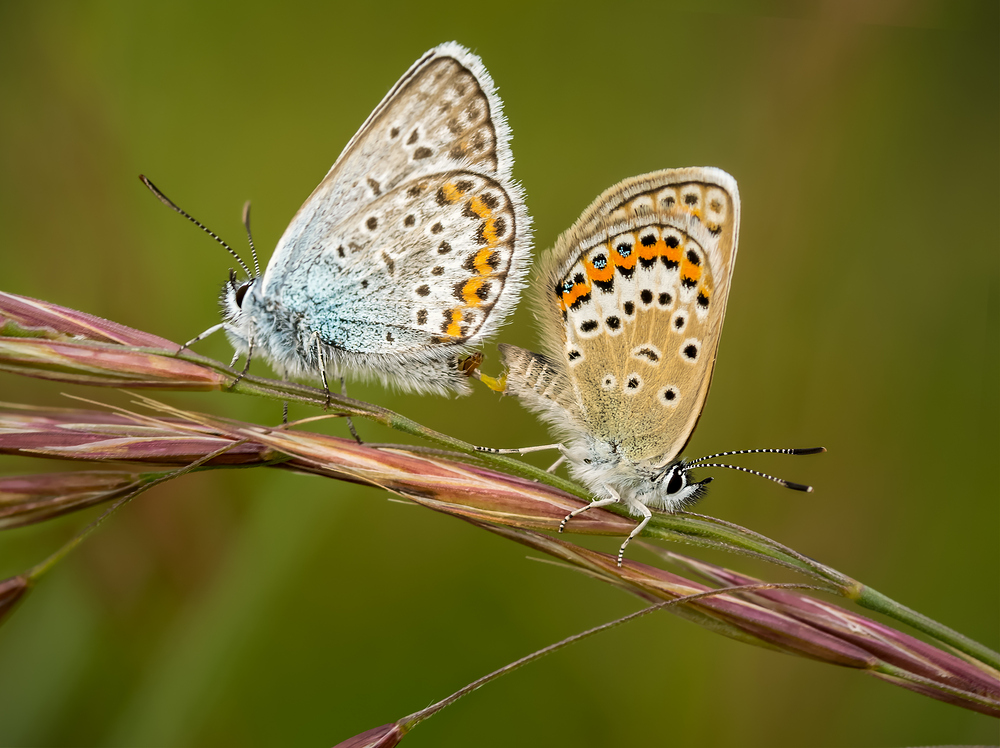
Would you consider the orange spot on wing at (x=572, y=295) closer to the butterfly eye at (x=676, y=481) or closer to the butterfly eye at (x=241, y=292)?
the butterfly eye at (x=676, y=481)

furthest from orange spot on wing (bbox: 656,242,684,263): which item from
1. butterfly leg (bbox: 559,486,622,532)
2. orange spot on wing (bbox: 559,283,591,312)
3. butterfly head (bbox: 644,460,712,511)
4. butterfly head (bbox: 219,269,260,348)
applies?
butterfly head (bbox: 219,269,260,348)

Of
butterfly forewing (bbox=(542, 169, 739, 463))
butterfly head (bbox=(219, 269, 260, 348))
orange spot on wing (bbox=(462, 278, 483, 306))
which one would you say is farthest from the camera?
orange spot on wing (bbox=(462, 278, 483, 306))

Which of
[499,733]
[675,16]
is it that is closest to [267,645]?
[499,733]

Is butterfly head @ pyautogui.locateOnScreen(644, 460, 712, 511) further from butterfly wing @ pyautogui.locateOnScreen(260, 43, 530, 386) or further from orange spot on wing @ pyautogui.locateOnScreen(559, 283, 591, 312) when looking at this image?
butterfly wing @ pyautogui.locateOnScreen(260, 43, 530, 386)

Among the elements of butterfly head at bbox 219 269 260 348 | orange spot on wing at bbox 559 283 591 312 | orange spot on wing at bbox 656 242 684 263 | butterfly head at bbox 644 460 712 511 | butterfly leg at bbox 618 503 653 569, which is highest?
orange spot on wing at bbox 656 242 684 263

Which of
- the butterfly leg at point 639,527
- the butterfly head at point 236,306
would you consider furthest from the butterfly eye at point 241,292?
the butterfly leg at point 639,527

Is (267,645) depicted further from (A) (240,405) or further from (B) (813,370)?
(B) (813,370)

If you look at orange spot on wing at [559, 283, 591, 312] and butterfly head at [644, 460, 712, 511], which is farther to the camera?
orange spot on wing at [559, 283, 591, 312]

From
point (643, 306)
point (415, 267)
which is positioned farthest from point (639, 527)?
point (415, 267)
